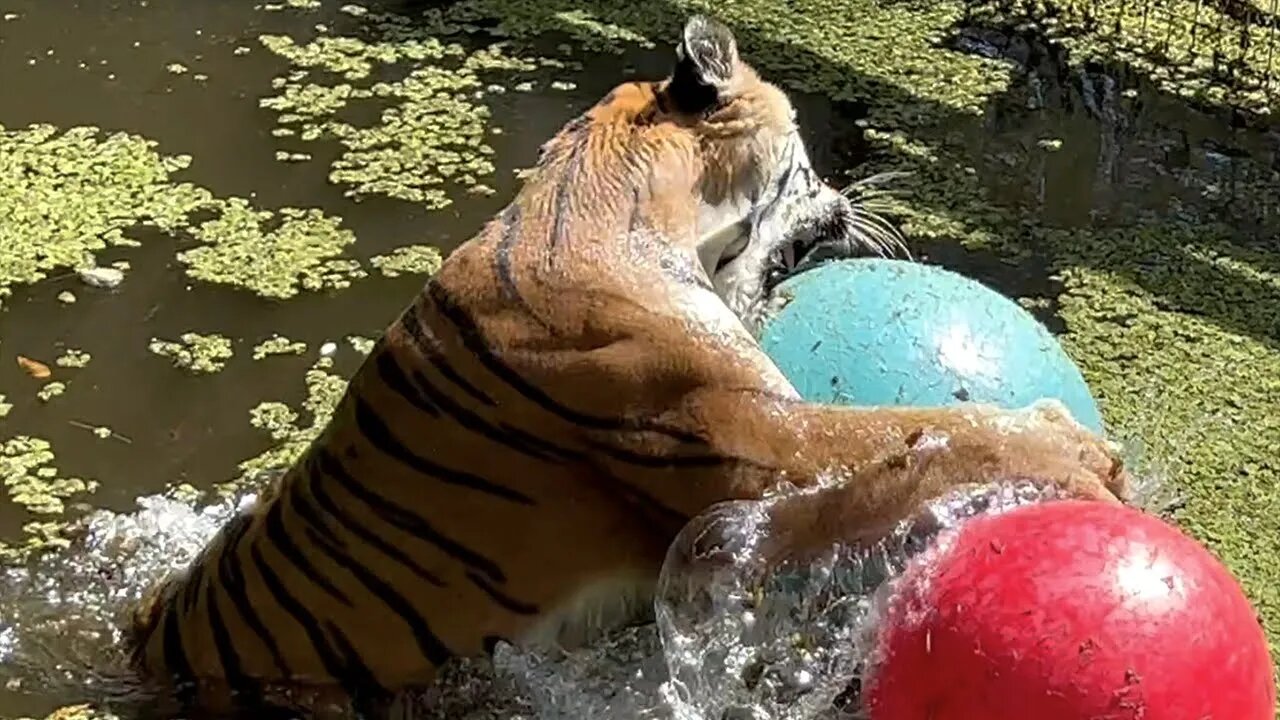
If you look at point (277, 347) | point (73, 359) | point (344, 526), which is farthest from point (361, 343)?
point (344, 526)

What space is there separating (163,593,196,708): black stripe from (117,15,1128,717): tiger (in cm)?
2

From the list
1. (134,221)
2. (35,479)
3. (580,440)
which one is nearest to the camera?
(580,440)

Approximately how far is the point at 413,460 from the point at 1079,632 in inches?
36.4

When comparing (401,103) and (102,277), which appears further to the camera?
(401,103)

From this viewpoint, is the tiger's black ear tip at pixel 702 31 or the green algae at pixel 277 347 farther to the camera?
the green algae at pixel 277 347

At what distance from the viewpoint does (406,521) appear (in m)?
2.31

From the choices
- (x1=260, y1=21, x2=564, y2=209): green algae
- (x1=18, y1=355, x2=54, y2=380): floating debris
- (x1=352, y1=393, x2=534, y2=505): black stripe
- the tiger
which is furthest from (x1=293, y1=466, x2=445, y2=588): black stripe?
(x1=260, y1=21, x2=564, y2=209): green algae

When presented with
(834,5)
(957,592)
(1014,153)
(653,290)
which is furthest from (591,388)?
(834,5)

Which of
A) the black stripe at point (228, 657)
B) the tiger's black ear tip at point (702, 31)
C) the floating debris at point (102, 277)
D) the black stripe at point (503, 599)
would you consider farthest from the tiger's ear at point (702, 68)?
the floating debris at point (102, 277)

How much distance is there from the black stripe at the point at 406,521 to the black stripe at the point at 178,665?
15.3 inches

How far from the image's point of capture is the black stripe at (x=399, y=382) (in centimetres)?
227

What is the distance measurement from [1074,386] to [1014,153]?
2116 mm

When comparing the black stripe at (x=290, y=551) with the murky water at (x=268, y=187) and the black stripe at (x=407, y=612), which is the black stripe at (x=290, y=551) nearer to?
the black stripe at (x=407, y=612)

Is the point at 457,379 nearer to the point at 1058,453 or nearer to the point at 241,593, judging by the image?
the point at 241,593
